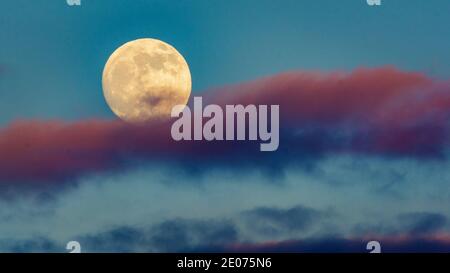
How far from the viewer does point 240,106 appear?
21.3 m
